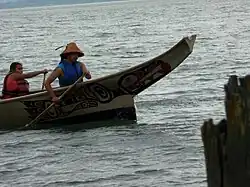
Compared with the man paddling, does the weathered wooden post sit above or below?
below

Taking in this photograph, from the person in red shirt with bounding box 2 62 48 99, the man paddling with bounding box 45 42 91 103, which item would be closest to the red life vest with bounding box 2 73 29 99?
the person in red shirt with bounding box 2 62 48 99

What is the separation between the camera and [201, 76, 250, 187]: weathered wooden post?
5.52m

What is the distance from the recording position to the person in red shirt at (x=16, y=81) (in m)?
14.6

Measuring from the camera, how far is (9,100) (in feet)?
46.6

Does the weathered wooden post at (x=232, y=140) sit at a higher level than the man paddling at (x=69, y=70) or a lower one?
lower

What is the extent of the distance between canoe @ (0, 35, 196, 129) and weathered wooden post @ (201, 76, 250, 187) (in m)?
8.01

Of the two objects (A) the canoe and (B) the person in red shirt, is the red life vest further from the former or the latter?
(A) the canoe

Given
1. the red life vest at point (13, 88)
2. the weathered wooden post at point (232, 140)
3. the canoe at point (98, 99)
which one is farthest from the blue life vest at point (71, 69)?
the weathered wooden post at point (232, 140)

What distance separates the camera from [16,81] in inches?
579

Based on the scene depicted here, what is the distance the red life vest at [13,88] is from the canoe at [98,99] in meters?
0.32

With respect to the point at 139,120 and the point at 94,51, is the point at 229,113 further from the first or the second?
the point at 94,51

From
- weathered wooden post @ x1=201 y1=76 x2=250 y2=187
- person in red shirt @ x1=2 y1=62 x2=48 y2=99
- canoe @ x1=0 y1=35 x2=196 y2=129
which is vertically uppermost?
person in red shirt @ x1=2 y1=62 x2=48 y2=99

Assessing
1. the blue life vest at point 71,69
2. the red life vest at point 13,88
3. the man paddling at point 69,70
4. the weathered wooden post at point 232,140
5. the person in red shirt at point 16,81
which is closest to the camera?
the weathered wooden post at point 232,140

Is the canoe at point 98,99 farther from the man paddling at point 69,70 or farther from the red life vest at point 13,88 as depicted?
the red life vest at point 13,88
